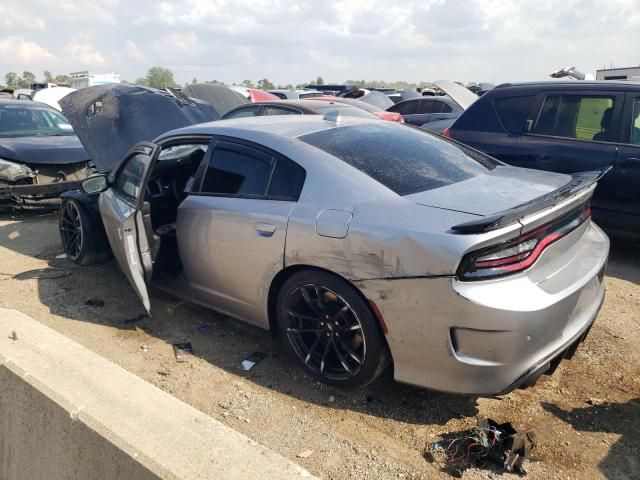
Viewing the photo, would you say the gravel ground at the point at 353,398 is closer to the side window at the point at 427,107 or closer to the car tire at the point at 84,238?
the car tire at the point at 84,238

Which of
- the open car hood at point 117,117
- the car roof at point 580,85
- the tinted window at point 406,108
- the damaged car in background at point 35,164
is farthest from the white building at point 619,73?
the damaged car in background at point 35,164

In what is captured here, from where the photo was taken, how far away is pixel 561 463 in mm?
2559

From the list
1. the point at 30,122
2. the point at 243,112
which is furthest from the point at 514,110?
the point at 30,122

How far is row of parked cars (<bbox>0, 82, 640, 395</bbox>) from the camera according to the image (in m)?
2.54

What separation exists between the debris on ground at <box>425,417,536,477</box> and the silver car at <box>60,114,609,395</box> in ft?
0.70

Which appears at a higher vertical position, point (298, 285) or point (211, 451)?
point (298, 285)

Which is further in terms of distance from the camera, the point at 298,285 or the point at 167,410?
the point at 298,285

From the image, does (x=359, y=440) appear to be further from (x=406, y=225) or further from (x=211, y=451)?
(x=406, y=225)

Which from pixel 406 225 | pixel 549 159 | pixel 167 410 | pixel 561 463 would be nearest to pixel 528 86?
pixel 549 159

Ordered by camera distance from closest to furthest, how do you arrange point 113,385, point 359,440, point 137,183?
point 113,385 → point 359,440 → point 137,183

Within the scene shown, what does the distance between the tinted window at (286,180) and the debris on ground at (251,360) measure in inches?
43.9

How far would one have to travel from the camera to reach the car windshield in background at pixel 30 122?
7.88m

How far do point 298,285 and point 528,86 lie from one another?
4.03m

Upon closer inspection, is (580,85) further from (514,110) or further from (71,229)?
(71,229)
